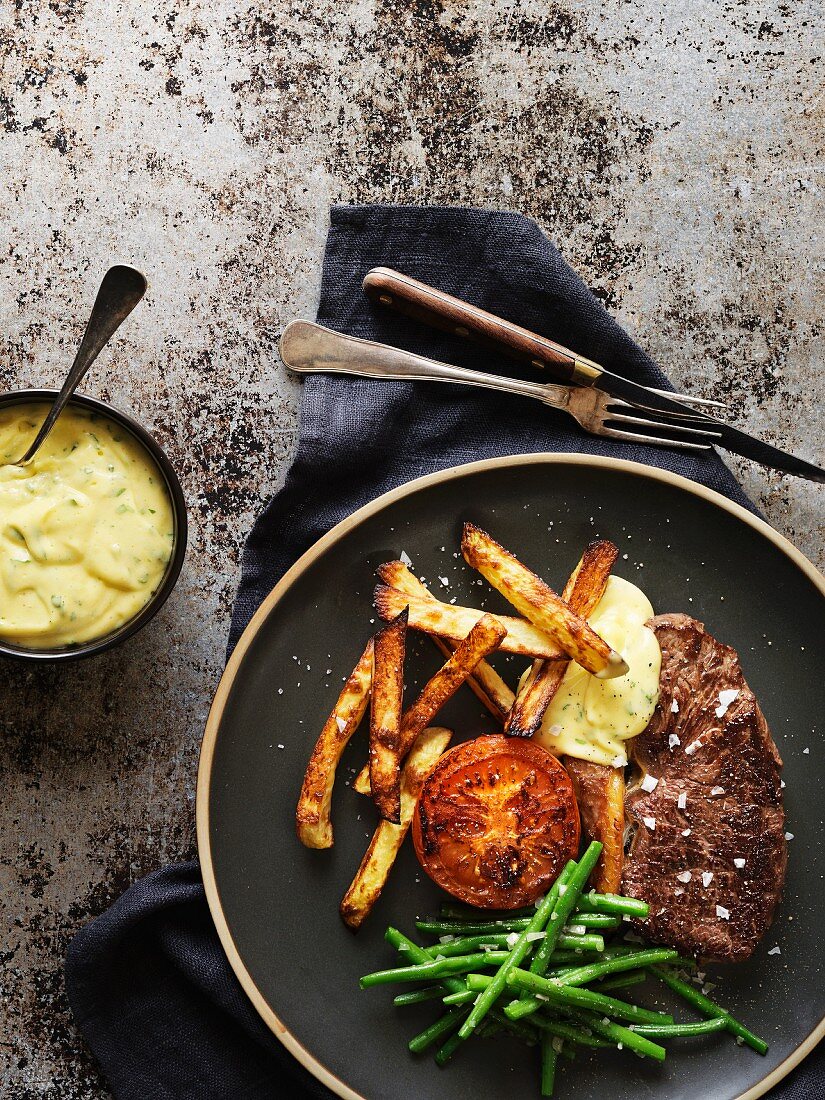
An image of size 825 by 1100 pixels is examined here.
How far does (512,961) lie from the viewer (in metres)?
3.16

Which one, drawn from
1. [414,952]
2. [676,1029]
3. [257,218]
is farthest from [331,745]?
[257,218]

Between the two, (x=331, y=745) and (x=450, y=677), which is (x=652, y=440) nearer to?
(x=450, y=677)

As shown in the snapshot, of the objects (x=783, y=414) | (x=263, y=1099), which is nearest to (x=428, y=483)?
(x=783, y=414)

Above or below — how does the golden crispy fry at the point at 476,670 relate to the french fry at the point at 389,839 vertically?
above

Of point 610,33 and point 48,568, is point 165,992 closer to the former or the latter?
point 48,568

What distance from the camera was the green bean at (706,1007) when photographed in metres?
3.36

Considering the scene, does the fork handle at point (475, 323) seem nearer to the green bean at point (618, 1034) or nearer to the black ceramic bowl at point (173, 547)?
the black ceramic bowl at point (173, 547)

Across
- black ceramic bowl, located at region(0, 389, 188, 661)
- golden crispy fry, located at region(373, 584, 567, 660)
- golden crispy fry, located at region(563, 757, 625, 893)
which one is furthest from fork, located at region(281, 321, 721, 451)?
golden crispy fry, located at region(563, 757, 625, 893)

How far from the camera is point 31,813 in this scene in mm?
3596

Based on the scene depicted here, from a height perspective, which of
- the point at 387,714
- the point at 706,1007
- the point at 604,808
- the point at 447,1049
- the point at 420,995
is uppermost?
the point at 387,714

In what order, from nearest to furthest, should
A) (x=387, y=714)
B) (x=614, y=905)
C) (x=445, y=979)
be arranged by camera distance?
(x=387, y=714) → (x=614, y=905) → (x=445, y=979)


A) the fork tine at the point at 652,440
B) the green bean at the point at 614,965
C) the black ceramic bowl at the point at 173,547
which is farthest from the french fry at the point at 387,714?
the fork tine at the point at 652,440

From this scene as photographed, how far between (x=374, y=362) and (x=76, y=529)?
48.5 inches

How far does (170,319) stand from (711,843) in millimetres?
2725
